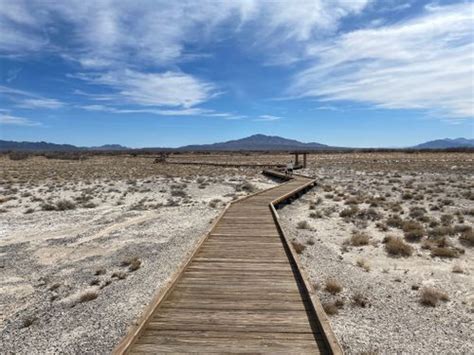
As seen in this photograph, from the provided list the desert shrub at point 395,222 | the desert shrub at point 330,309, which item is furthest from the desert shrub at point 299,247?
the desert shrub at point 395,222

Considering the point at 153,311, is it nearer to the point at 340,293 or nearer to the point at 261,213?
the point at 340,293

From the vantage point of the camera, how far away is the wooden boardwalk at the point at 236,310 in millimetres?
4336

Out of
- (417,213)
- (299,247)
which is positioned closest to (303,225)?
(299,247)

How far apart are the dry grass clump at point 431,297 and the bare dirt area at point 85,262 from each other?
5.28m

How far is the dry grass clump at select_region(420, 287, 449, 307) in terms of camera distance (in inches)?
265

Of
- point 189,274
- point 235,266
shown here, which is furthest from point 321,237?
point 189,274

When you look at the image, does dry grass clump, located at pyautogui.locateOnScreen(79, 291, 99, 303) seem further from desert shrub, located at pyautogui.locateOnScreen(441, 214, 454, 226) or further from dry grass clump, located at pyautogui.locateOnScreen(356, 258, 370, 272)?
desert shrub, located at pyautogui.locateOnScreen(441, 214, 454, 226)

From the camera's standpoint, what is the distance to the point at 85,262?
32.1ft

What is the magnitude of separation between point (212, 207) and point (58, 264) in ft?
27.2

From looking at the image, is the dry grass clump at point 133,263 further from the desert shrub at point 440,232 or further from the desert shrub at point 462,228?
the desert shrub at point 462,228

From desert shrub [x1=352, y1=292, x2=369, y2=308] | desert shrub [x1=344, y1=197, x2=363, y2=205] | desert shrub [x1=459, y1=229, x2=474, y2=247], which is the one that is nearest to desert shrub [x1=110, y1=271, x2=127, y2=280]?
desert shrub [x1=352, y1=292, x2=369, y2=308]

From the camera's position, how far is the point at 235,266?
721cm

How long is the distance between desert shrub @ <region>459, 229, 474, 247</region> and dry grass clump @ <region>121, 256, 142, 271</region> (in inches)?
369

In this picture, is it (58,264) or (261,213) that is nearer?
(58,264)
